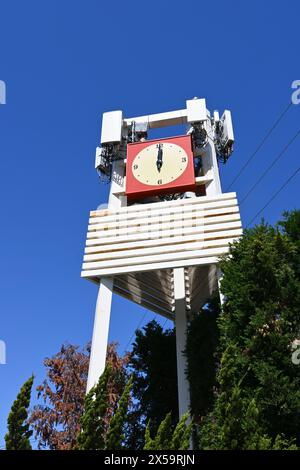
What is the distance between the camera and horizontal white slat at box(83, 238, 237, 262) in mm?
16938

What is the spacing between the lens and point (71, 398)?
23.8 metres

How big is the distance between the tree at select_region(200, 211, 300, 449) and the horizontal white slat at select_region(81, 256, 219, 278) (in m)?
0.86

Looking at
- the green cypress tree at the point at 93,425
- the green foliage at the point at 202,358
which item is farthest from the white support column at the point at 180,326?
the green cypress tree at the point at 93,425

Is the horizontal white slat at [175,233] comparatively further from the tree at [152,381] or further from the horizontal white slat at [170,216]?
the tree at [152,381]

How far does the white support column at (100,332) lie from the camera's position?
16266 millimetres

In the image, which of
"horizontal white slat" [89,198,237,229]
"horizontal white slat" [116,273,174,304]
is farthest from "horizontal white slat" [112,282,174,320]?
"horizontal white slat" [89,198,237,229]

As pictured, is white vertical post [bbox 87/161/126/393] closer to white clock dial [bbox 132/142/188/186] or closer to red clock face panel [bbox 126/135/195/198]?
red clock face panel [bbox 126/135/195/198]
